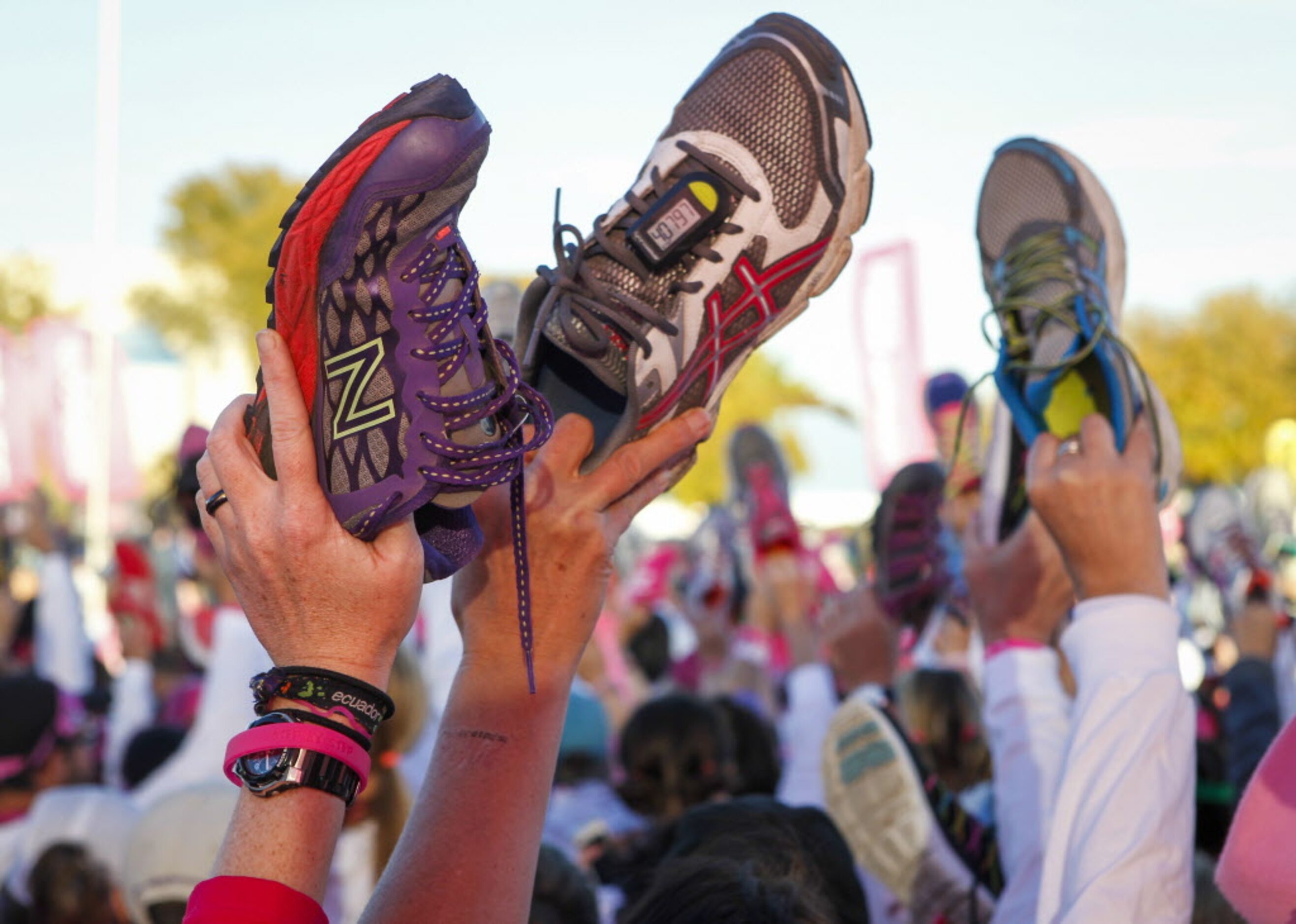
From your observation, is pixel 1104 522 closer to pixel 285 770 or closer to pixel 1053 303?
pixel 1053 303

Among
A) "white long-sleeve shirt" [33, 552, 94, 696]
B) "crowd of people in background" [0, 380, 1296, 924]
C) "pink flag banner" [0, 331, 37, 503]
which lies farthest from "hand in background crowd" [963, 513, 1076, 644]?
"pink flag banner" [0, 331, 37, 503]

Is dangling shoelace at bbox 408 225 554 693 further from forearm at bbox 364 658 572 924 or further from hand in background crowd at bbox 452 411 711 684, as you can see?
forearm at bbox 364 658 572 924

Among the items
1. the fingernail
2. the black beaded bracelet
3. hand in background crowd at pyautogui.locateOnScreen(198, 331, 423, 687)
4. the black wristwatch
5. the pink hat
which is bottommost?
the pink hat

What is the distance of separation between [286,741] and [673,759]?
2542 mm

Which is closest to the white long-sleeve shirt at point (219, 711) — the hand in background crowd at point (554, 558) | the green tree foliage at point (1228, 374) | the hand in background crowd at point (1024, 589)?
the hand in background crowd at point (1024, 589)

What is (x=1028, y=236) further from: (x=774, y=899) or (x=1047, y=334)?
(x=774, y=899)

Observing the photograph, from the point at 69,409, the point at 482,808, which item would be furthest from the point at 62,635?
the point at 69,409

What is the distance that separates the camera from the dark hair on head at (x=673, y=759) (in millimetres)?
3635

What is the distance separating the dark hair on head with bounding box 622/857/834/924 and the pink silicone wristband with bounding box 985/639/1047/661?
0.72 meters

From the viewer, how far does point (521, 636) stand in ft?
5.21

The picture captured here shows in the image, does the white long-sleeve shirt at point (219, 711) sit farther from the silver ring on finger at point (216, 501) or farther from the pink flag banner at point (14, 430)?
the pink flag banner at point (14, 430)

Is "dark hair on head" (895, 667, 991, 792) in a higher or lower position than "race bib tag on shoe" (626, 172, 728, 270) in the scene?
lower

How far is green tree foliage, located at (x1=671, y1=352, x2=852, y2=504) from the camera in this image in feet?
119

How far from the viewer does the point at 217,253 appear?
46.7 meters
